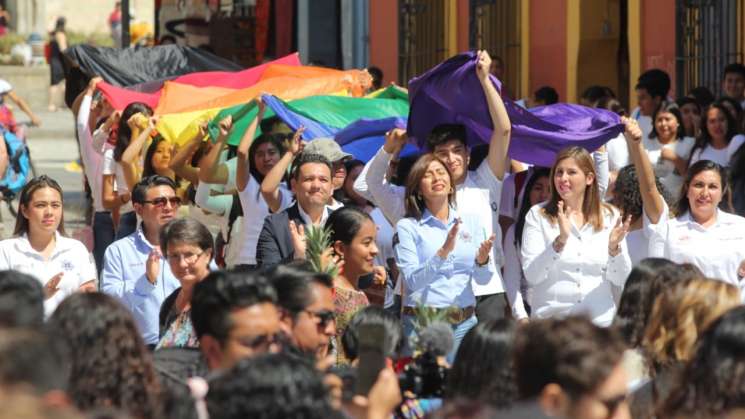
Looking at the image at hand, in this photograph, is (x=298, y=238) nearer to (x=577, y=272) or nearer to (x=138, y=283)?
(x=138, y=283)

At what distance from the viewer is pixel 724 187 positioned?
363 inches

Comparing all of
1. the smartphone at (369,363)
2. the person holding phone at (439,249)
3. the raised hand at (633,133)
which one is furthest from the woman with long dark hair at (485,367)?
the raised hand at (633,133)

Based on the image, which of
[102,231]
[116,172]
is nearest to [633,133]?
[116,172]

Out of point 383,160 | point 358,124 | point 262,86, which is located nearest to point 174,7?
point 262,86

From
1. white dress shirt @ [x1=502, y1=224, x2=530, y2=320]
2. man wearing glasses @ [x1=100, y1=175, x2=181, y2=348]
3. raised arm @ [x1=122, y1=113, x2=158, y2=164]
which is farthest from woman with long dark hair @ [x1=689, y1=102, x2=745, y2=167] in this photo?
man wearing glasses @ [x1=100, y1=175, x2=181, y2=348]

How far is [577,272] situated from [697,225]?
0.74 meters

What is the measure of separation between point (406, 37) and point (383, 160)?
10.5 metres

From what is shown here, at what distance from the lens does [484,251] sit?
875 cm

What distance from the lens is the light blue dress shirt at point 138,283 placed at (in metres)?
8.73

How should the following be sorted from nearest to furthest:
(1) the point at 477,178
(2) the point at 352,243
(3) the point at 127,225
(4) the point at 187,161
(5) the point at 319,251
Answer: (5) the point at 319,251 → (2) the point at 352,243 → (1) the point at 477,178 → (3) the point at 127,225 → (4) the point at 187,161

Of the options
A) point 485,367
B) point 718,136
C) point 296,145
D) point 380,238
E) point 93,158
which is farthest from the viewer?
point 93,158

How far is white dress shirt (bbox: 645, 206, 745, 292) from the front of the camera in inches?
348

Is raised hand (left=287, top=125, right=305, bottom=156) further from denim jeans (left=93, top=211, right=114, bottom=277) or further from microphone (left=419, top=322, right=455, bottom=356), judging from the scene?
microphone (left=419, top=322, right=455, bottom=356)

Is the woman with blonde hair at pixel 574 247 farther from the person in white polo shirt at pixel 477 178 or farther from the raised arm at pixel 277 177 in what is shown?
the raised arm at pixel 277 177
